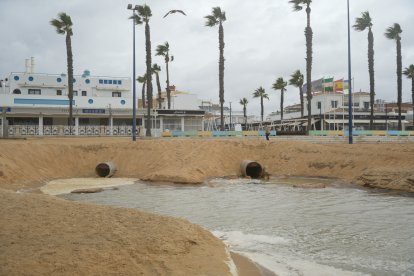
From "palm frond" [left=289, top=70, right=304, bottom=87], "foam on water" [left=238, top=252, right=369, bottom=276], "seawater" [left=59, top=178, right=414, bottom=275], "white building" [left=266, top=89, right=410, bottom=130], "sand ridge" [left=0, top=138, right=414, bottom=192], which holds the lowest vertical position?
"seawater" [left=59, top=178, right=414, bottom=275]

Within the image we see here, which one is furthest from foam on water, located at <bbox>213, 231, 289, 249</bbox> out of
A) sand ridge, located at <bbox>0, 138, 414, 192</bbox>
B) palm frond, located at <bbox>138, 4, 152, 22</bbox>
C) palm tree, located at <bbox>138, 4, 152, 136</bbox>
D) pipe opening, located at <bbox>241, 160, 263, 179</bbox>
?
palm frond, located at <bbox>138, 4, 152, 22</bbox>

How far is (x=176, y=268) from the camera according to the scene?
5738mm

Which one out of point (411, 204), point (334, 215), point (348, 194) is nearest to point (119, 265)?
point (334, 215)

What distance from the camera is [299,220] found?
40.2 ft

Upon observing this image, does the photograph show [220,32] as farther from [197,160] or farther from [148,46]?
[197,160]

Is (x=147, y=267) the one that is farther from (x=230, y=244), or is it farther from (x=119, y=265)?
(x=230, y=244)

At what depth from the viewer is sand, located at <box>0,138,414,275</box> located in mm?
5590

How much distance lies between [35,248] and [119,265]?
1.25 metres

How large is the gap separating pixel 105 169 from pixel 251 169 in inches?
380

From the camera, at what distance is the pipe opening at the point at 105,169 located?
26297mm

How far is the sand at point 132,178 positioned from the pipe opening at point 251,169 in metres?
0.81

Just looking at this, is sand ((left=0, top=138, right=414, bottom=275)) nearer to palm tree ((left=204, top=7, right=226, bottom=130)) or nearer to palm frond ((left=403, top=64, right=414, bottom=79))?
palm tree ((left=204, top=7, right=226, bottom=130))

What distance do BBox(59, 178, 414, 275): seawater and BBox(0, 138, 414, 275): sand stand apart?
5.57ft

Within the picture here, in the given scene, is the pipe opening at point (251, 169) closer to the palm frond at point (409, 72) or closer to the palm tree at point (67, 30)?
the palm tree at point (67, 30)
